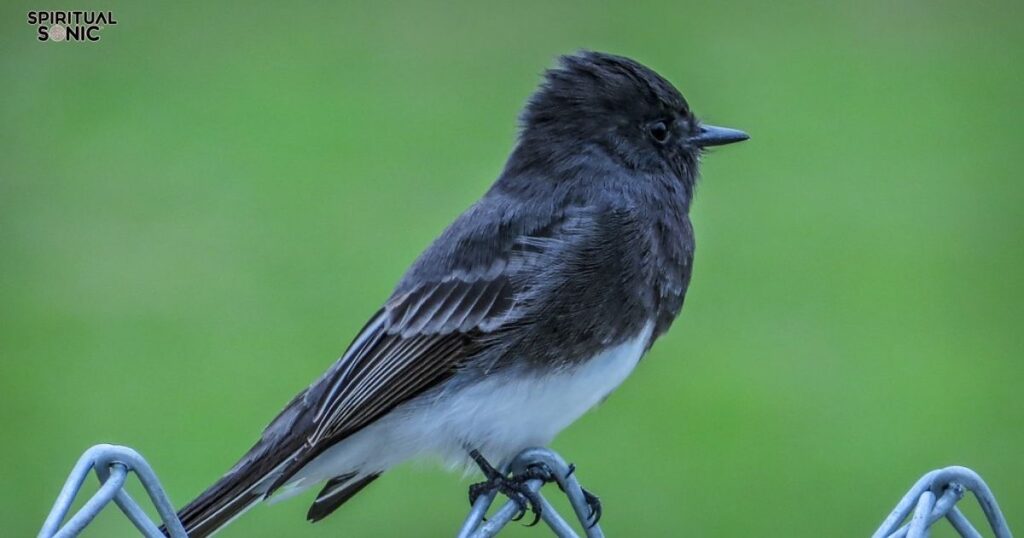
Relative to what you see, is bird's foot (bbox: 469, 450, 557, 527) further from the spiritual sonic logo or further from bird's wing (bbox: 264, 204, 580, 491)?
the spiritual sonic logo

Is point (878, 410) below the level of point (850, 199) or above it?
below

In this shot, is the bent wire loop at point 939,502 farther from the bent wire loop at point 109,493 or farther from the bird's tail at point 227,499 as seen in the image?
the bird's tail at point 227,499

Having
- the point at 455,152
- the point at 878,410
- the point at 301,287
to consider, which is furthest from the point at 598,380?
the point at 455,152

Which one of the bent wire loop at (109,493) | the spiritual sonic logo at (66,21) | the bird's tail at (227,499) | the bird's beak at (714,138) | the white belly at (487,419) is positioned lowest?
the bird's tail at (227,499)

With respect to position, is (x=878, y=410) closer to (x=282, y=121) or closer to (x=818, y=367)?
(x=818, y=367)

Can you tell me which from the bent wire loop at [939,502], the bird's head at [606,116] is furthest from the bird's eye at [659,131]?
the bent wire loop at [939,502]

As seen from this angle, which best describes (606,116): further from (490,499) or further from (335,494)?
(490,499)
